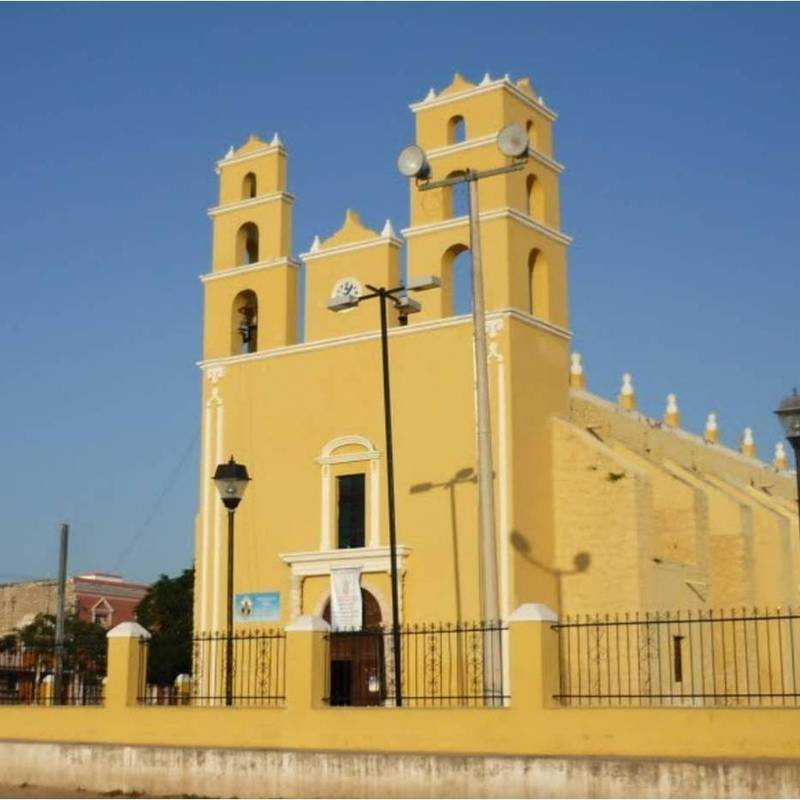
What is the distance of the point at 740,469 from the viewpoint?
44.2m

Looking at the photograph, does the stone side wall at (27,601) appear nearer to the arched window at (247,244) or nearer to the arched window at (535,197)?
the arched window at (247,244)

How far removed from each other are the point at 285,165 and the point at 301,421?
6410 mm

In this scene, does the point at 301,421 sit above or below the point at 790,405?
above

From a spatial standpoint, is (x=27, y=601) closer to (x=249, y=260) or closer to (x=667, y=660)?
(x=249, y=260)

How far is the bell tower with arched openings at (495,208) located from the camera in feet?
86.5

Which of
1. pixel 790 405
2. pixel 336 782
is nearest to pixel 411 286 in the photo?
pixel 790 405

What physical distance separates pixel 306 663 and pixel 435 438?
1079cm

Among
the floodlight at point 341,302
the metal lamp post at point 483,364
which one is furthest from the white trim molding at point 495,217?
the metal lamp post at point 483,364

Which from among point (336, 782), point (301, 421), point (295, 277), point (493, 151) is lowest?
point (336, 782)

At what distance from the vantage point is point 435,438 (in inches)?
1033

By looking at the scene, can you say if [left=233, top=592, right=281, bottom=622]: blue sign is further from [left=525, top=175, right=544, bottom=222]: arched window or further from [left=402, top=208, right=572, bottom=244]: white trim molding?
[left=525, top=175, right=544, bottom=222]: arched window

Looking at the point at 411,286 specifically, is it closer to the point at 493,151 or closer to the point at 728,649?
the point at 493,151

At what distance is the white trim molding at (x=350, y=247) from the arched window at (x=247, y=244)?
2365 millimetres

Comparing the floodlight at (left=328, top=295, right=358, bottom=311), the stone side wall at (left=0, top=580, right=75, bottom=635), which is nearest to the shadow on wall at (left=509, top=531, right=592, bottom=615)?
the floodlight at (left=328, top=295, right=358, bottom=311)
